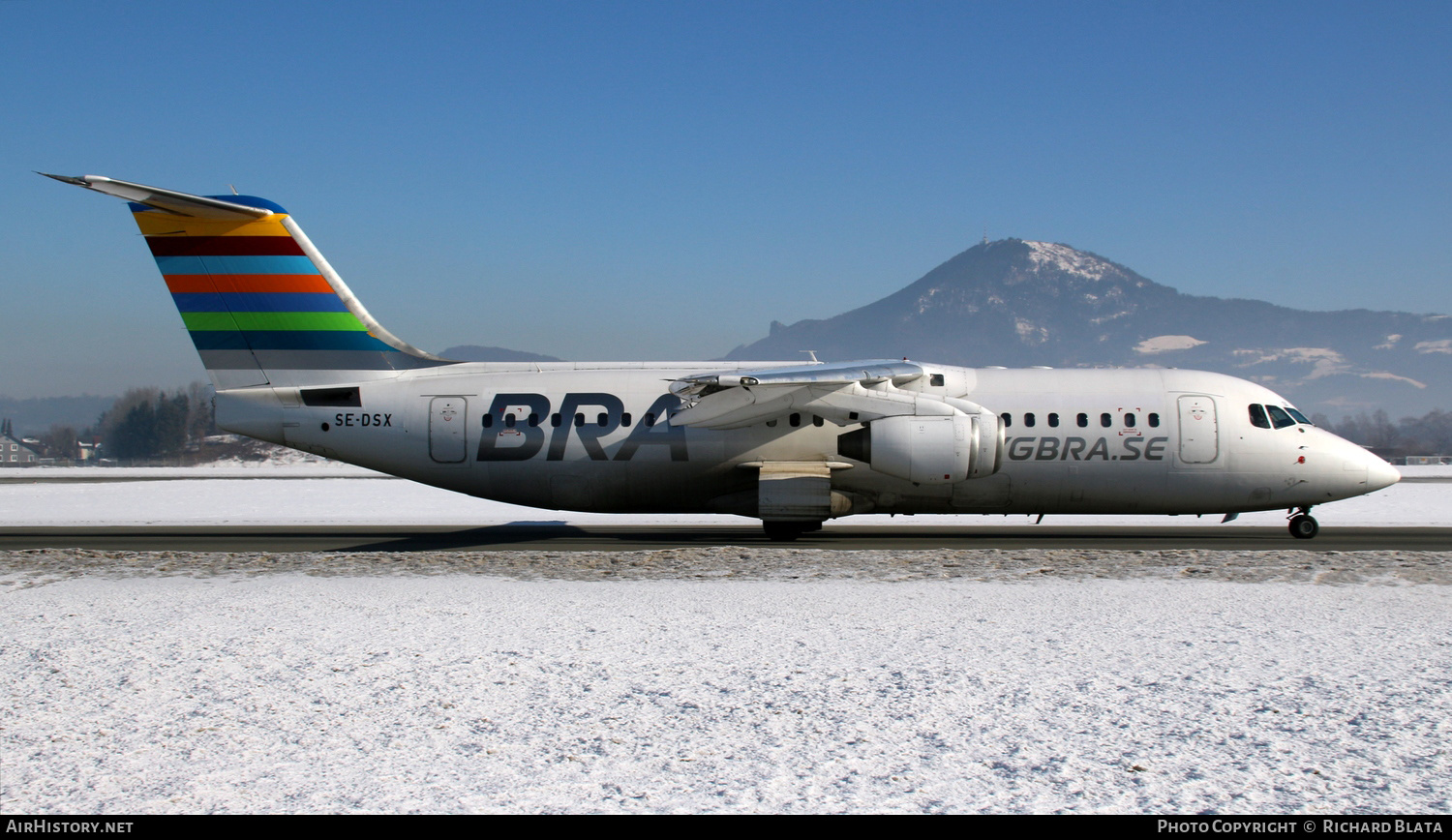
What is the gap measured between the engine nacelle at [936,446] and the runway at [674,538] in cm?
141

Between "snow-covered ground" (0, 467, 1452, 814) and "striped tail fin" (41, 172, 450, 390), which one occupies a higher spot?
"striped tail fin" (41, 172, 450, 390)

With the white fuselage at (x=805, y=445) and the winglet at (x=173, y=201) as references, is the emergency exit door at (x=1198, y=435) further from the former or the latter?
the winglet at (x=173, y=201)

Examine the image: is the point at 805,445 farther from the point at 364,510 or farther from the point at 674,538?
the point at 364,510

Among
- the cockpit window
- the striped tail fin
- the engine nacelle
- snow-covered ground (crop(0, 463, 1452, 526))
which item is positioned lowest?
snow-covered ground (crop(0, 463, 1452, 526))

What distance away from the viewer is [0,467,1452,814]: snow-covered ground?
4988 millimetres

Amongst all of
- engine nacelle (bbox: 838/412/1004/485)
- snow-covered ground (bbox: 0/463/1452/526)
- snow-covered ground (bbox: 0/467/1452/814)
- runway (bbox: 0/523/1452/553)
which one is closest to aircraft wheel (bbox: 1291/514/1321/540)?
runway (bbox: 0/523/1452/553)

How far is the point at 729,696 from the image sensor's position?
675 centimetres

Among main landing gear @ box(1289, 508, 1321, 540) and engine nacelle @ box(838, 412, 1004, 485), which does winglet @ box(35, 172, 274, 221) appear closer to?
engine nacelle @ box(838, 412, 1004, 485)

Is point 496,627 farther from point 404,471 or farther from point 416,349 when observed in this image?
point 416,349

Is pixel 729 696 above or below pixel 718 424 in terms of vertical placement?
below

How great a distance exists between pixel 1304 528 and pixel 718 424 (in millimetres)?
12125

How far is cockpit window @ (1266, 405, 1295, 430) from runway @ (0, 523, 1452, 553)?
2.33m

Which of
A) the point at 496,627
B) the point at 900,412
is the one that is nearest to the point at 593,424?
the point at 900,412

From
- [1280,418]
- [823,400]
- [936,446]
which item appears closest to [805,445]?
[823,400]
